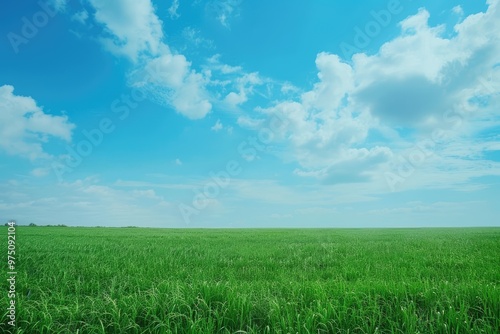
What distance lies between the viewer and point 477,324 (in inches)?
200

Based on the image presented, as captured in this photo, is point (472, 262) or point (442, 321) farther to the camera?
point (472, 262)

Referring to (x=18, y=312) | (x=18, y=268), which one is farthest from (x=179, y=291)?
(x=18, y=268)

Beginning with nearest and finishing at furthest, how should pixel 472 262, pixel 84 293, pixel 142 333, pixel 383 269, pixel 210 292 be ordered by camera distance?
1. pixel 142 333
2. pixel 210 292
3. pixel 84 293
4. pixel 383 269
5. pixel 472 262

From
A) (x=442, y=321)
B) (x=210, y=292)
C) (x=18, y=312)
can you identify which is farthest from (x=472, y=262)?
(x=18, y=312)

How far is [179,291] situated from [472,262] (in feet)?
34.2

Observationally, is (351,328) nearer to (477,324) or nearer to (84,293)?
(477,324)

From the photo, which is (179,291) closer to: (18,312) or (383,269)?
(18,312)

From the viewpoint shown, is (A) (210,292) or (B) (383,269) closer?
(A) (210,292)

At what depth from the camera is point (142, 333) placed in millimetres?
4719

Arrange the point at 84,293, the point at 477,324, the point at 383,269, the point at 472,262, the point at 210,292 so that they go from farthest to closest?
the point at 472,262 → the point at 383,269 → the point at 84,293 → the point at 210,292 → the point at 477,324

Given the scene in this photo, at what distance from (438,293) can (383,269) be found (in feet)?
12.3

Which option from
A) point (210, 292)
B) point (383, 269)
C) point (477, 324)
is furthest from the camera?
point (383, 269)

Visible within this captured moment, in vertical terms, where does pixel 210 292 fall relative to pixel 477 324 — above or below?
above

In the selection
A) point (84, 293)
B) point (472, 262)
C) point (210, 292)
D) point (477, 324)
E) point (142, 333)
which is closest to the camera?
point (142, 333)
